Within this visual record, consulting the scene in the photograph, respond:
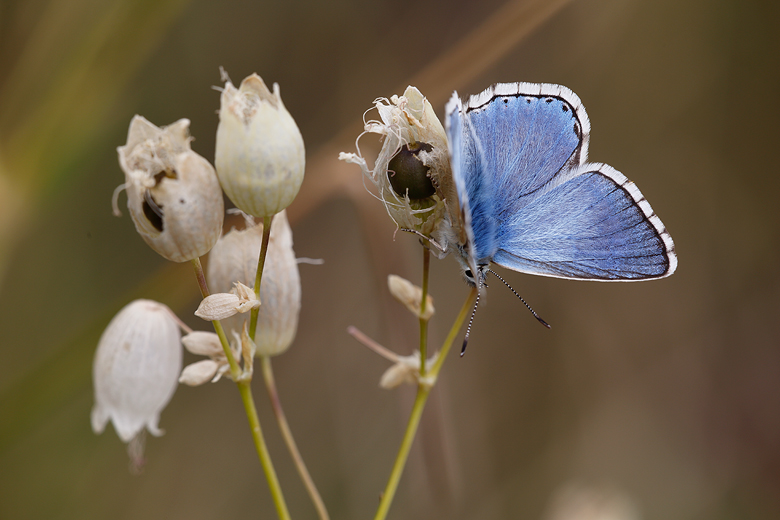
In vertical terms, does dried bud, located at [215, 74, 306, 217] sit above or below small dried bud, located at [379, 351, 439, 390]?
above

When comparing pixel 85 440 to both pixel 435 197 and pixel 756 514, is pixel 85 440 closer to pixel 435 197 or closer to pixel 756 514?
pixel 435 197

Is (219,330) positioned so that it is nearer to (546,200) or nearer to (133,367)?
(133,367)

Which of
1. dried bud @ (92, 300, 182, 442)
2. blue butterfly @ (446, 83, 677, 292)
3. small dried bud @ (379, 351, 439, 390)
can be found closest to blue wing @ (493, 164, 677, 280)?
blue butterfly @ (446, 83, 677, 292)

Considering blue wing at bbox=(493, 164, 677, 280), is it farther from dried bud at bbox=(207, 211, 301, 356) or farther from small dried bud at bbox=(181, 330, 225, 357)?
small dried bud at bbox=(181, 330, 225, 357)

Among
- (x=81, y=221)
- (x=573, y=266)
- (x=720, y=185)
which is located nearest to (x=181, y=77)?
(x=81, y=221)

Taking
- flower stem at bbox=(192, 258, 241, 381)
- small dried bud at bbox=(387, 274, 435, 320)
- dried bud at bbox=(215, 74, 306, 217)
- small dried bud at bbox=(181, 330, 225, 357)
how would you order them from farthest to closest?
small dried bud at bbox=(387, 274, 435, 320), small dried bud at bbox=(181, 330, 225, 357), flower stem at bbox=(192, 258, 241, 381), dried bud at bbox=(215, 74, 306, 217)

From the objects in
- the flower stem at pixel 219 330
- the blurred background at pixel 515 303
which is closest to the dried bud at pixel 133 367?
the flower stem at pixel 219 330
